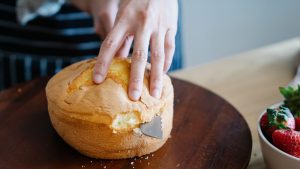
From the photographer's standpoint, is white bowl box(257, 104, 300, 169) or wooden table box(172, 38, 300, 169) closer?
white bowl box(257, 104, 300, 169)

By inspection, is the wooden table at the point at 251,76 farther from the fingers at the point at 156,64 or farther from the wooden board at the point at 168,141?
the fingers at the point at 156,64

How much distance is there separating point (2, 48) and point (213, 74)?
82 centimetres

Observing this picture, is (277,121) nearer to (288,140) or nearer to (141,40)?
(288,140)

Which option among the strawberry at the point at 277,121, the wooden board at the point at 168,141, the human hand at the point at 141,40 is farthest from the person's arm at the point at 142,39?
the strawberry at the point at 277,121

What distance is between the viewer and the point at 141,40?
978 mm

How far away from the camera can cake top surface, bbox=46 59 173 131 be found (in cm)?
89

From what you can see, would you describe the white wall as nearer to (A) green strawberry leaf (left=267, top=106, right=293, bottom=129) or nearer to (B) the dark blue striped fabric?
(B) the dark blue striped fabric

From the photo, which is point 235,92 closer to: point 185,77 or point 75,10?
point 185,77

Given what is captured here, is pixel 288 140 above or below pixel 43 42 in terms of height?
above

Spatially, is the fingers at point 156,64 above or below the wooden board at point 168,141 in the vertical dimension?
above

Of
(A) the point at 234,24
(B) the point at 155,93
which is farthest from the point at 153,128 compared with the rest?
(A) the point at 234,24

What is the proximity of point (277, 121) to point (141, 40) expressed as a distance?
1.16 ft

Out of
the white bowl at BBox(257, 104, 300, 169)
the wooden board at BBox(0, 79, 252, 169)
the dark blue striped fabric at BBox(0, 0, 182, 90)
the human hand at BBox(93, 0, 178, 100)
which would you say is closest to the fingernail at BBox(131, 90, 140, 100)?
the human hand at BBox(93, 0, 178, 100)

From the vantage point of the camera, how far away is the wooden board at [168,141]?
93 cm
